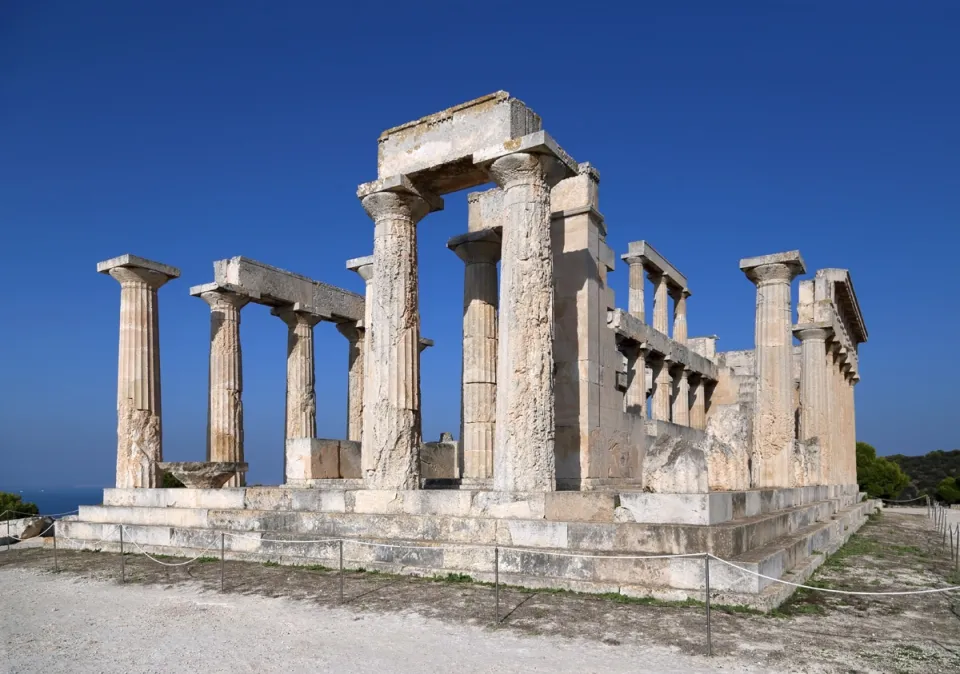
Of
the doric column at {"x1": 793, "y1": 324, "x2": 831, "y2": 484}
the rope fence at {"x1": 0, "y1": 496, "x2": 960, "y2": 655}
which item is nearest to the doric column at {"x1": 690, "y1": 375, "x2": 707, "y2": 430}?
the doric column at {"x1": 793, "y1": 324, "x2": 831, "y2": 484}

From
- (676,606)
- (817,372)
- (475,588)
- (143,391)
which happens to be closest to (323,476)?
(143,391)

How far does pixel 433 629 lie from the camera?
7730 millimetres

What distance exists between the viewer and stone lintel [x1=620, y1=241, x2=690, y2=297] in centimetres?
2923

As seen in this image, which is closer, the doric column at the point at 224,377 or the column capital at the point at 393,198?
the column capital at the point at 393,198

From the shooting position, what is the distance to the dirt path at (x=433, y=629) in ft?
21.7

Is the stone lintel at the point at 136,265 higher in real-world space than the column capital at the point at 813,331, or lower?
higher

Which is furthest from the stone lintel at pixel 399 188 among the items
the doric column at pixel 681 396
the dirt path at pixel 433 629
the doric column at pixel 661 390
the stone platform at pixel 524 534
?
the doric column at pixel 681 396

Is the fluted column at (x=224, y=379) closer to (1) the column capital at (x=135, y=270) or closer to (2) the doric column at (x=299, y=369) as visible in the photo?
(1) the column capital at (x=135, y=270)

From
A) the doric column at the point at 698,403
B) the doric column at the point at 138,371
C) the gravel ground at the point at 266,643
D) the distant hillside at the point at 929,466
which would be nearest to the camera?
the gravel ground at the point at 266,643

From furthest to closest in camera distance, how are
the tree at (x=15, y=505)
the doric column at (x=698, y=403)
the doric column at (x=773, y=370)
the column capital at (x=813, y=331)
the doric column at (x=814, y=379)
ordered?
the doric column at (x=698, y=403) < the tree at (x=15, y=505) < the doric column at (x=814, y=379) < the column capital at (x=813, y=331) < the doric column at (x=773, y=370)

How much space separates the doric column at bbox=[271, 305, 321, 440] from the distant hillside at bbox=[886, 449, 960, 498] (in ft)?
175

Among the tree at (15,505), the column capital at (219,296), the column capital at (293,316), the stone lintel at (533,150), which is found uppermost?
the stone lintel at (533,150)

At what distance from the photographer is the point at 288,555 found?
12.0m

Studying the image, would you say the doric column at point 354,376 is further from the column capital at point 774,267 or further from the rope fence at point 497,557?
the column capital at point 774,267
